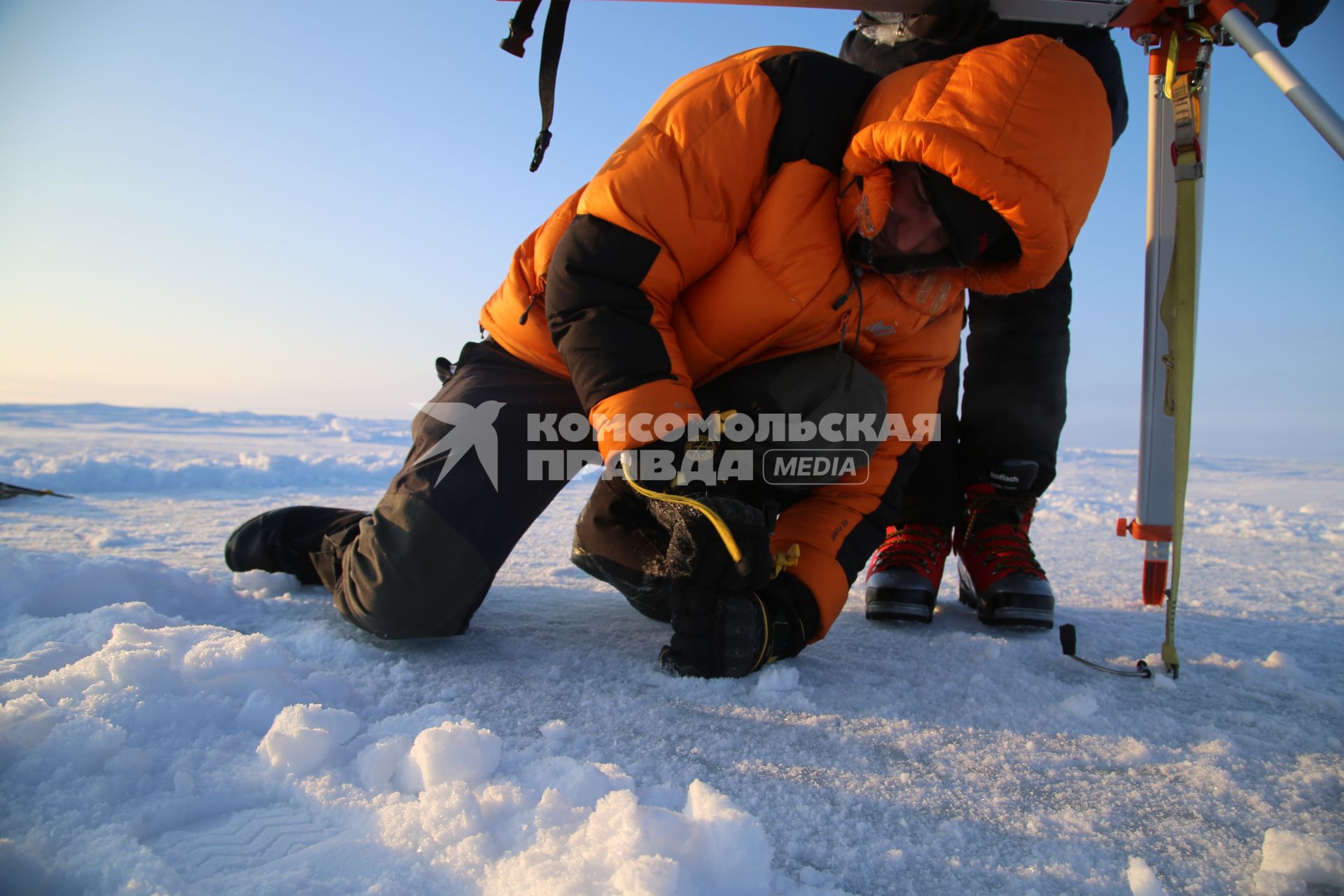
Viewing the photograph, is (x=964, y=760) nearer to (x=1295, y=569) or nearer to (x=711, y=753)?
(x=711, y=753)

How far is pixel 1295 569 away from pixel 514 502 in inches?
102

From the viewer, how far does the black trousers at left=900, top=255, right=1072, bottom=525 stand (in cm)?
192

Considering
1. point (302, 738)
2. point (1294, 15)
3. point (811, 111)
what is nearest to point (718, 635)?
point (302, 738)

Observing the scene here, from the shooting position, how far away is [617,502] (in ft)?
5.58

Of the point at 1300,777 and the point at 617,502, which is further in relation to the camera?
the point at 617,502

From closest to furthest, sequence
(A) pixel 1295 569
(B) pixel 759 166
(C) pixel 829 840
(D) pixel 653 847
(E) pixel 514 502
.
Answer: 1. (D) pixel 653 847
2. (C) pixel 829 840
3. (B) pixel 759 166
4. (E) pixel 514 502
5. (A) pixel 1295 569

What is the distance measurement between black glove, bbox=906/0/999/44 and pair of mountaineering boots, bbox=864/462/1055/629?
1.03 meters

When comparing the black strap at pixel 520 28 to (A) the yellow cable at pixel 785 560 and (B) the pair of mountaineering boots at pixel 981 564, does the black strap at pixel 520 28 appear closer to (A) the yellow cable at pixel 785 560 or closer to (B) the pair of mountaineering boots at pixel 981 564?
(A) the yellow cable at pixel 785 560

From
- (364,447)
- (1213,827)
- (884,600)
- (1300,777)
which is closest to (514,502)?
(884,600)

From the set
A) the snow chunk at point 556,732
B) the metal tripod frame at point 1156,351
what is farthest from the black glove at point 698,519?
the metal tripod frame at point 1156,351

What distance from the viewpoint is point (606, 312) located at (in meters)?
1.29

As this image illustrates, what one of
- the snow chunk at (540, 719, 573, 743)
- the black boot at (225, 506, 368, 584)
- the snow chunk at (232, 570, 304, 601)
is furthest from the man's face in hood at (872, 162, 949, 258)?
the snow chunk at (232, 570, 304, 601)

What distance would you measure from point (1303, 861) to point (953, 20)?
4.73 ft

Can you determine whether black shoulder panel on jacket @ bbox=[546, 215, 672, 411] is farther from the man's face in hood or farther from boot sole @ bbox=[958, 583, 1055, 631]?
boot sole @ bbox=[958, 583, 1055, 631]
